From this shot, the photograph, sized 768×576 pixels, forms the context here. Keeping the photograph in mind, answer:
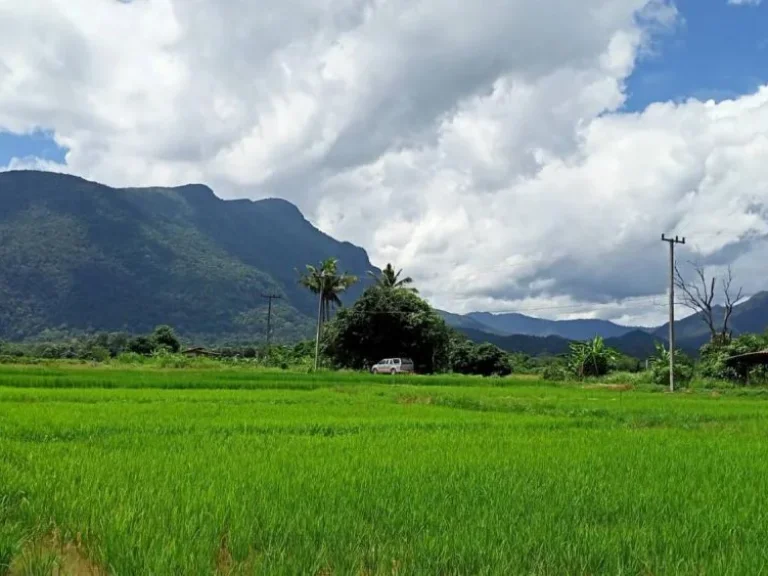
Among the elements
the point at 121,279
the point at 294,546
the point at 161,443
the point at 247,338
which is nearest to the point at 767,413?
the point at 161,443

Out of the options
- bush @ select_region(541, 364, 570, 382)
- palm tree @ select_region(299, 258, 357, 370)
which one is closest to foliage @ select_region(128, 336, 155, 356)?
palm tree @ select_region(299, 258, 357, 370)

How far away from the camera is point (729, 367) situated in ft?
124

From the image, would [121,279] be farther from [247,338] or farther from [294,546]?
[294,546]

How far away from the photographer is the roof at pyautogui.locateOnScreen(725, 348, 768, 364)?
111 ft

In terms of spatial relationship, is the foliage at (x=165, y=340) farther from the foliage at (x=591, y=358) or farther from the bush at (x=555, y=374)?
the foliage at (x=591, y=358)

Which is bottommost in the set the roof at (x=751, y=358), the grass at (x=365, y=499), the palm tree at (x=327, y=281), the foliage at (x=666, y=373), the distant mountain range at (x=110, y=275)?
the grass at (x=365, y=499)

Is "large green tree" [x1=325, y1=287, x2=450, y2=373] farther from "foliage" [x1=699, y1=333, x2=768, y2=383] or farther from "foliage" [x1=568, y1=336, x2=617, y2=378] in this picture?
"foliage" [x1=699, y1=333, x2=768, y2=383]

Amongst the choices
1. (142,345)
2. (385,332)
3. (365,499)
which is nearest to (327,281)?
(385,332)

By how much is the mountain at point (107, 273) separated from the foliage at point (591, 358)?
236ft

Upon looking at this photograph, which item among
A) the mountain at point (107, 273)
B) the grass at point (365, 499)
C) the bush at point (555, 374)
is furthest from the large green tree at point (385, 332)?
the mountain at point (107, 273)

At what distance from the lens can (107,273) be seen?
13500 cm

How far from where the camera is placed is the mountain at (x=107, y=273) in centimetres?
12075

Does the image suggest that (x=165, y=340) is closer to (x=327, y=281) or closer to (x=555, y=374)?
(x=327, y=281)

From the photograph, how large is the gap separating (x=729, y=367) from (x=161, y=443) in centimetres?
3730
